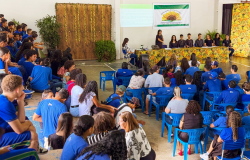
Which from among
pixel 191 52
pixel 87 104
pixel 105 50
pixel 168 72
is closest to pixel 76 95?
pixel 87 104

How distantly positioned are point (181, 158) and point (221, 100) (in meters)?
1.69

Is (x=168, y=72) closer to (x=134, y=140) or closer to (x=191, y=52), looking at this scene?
(x=134, y=140)

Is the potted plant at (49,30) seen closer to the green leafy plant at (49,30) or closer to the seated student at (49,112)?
the green leafy plant at (49,30)

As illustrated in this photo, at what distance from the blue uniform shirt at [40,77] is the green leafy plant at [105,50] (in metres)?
6.38

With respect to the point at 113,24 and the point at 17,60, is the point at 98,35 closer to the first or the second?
the point at 113,24

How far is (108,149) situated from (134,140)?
0.95 metres

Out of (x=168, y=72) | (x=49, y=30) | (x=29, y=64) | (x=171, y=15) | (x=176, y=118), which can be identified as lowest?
(x=176, y=118)

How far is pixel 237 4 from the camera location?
1365 cm

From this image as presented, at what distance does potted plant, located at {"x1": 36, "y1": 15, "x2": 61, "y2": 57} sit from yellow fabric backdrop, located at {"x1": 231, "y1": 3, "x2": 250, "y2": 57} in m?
8.79

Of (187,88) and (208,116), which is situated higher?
(187,88)

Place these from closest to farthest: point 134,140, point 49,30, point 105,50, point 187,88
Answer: point 134,140 < point 187,88 < point 49,30 < point 105,50

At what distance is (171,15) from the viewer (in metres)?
13.8

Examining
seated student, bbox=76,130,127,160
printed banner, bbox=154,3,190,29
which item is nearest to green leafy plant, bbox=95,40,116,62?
printed banner, bbox=154,3,190,29

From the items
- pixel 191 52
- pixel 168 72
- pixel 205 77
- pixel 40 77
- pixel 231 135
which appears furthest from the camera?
pixel 191 52
